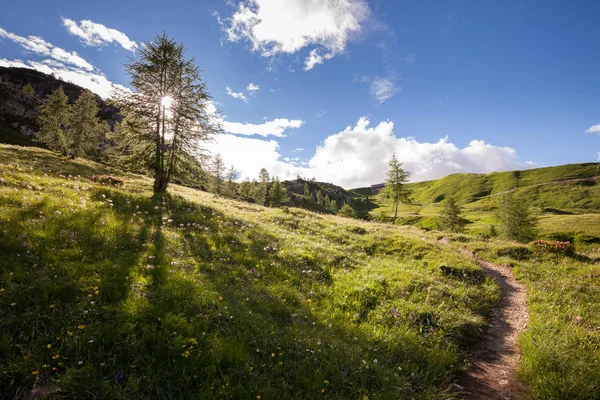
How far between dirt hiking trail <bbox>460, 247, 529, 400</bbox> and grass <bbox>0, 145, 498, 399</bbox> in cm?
33

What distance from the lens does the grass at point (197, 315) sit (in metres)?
4.26

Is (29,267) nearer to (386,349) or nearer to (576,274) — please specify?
(386,349)

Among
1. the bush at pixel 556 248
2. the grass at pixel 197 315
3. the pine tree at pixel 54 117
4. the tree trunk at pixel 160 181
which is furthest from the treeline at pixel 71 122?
the bush at pixel 556 248

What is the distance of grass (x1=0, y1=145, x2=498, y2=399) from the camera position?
4258mm

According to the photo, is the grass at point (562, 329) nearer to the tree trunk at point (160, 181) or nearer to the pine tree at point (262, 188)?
the tree trunk at point (160, 181)

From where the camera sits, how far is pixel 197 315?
5.63 m

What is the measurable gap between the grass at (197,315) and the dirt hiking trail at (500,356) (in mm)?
332

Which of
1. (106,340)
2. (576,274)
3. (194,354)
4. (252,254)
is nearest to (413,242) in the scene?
(576,274)

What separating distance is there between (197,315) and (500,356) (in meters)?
8.05

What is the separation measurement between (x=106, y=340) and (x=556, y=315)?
12.9 m

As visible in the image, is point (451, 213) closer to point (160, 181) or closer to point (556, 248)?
point (556, 248)

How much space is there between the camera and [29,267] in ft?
18.6

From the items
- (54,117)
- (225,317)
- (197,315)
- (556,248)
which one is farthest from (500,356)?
(54,117)

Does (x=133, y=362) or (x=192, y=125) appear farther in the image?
(x=192, y=125)
